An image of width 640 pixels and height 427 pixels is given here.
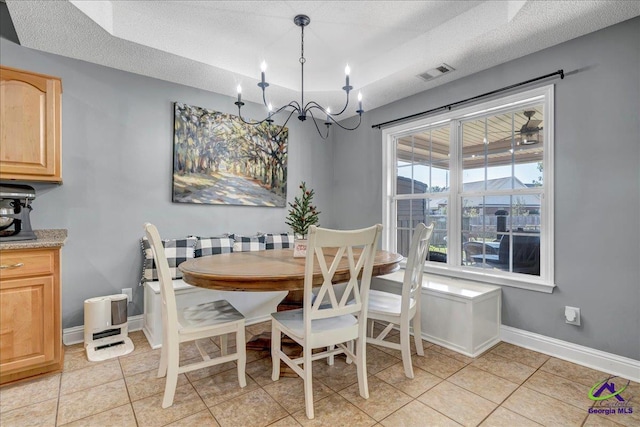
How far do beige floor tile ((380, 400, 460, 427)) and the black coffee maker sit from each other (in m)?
2.69

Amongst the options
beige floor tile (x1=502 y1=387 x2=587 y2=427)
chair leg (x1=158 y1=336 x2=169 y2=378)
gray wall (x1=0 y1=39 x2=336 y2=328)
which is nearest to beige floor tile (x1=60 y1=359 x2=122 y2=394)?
chair leg (x1=158 y1=336 x2=169 y2=378)

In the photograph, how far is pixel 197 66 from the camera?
2.89 m

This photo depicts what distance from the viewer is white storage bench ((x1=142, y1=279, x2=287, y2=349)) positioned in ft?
8.63

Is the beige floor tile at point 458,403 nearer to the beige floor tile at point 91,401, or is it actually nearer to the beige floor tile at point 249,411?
the beige floor tile at point 249,411

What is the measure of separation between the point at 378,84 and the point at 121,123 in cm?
250

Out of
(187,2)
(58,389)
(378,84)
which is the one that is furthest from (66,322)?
(378,84)

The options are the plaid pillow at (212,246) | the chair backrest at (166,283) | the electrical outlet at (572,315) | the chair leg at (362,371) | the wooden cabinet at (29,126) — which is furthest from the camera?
the plaid pillow at (212,246)

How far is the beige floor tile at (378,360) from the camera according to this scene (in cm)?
227

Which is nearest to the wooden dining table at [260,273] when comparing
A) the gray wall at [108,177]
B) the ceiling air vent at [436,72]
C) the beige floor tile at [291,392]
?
the beige floor tile at [291,392]

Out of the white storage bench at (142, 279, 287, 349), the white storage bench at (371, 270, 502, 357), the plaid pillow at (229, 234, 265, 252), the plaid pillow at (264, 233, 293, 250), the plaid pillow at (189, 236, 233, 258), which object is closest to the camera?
the white storage bench at (371, 270, 502, 357)

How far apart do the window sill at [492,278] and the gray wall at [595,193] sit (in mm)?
58

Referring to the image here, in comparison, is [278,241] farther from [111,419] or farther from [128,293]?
[111,419]

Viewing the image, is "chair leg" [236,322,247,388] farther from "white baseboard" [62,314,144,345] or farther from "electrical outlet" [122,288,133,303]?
"white baseboard" [62,314,144,345]

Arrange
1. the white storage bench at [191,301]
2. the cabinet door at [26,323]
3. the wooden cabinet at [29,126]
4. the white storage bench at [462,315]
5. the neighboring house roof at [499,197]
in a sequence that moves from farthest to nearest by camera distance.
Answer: the neighboring house roof at [499,197], the white storage bench at [191,301], the white storage bench at [462,315], the wooden cabinet at [29,126], the cabinet door at [26,323]
